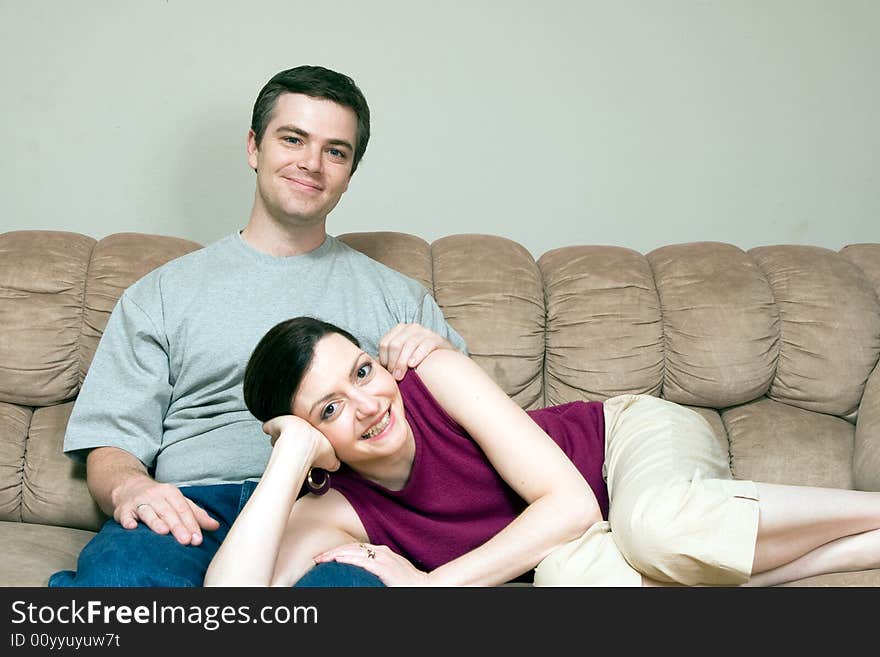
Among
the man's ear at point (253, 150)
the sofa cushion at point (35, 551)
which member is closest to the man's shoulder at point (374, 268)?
the man's ear at point (253, 150)

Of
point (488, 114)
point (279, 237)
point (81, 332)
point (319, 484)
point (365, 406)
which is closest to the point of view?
point (365, 406)

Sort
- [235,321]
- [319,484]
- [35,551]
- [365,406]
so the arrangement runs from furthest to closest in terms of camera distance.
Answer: [235,321] → [35,551] → [319,484] → [365,406]

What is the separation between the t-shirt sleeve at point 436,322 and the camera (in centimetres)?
200

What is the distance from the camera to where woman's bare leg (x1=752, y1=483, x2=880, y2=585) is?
4.64ft

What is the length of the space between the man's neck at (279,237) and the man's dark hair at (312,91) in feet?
0.55

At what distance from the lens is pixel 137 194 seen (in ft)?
8.41

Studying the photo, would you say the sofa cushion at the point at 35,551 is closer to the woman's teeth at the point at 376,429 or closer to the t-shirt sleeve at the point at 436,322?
the woman's teeth at the point at 376,429

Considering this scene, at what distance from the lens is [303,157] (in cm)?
190

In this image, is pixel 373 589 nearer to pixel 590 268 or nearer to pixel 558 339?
pixel 558 339

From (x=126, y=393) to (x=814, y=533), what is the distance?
4.00ft

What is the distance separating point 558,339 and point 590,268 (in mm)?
192

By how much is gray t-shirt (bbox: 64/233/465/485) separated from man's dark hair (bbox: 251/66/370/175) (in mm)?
260

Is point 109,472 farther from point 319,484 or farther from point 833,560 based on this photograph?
point 833,560

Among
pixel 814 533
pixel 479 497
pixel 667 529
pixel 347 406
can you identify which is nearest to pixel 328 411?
pixel 347 406
